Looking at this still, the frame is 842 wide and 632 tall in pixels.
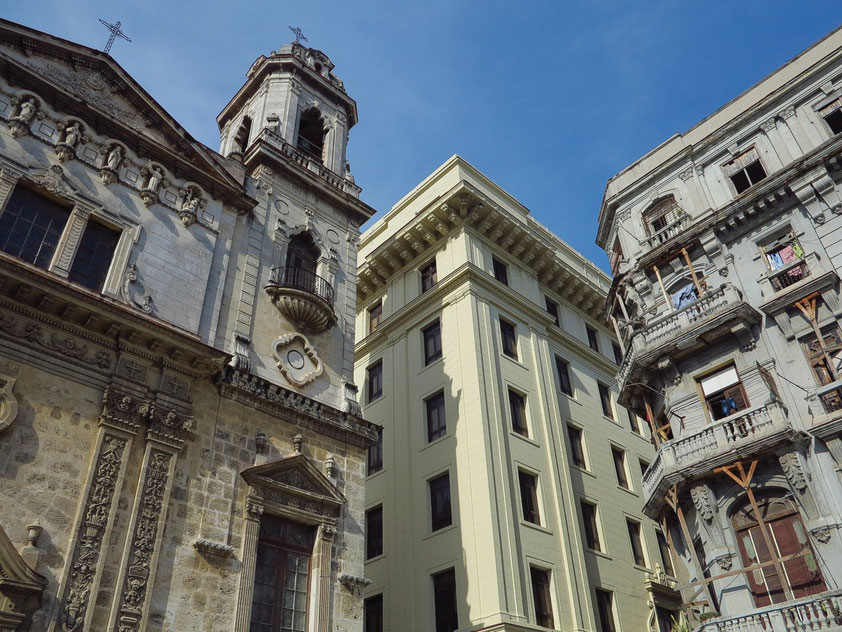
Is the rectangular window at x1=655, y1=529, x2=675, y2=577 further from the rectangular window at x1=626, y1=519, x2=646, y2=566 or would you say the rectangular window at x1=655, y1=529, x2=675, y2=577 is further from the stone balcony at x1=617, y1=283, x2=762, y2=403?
the stone balcony at x1=617, y1=283, x2=762, y2=403

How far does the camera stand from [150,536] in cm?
1515

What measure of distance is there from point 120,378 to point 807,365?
772 inches

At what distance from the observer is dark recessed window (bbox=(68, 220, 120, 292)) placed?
58.2 feet

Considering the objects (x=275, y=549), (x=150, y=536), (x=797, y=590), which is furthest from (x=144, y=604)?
(x=797, y=590)

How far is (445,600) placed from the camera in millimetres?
24672

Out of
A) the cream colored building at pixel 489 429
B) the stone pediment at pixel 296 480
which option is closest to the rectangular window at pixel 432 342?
the cream colored building at pixel 489 429

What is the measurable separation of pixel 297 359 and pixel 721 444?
13473 mm

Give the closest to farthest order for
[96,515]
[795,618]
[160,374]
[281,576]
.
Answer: [96,515], [795,618], [281,576], [160,374]

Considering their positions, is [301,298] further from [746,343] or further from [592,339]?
[592,339]

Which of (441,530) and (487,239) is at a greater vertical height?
(487,239)

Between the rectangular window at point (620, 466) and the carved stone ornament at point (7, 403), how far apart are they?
2640 centimetres

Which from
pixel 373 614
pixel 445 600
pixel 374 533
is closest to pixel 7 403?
pixel 445 600

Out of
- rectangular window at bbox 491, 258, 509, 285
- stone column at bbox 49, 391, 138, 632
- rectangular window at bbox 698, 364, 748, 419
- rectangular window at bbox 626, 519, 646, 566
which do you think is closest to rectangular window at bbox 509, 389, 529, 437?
rectangular window at bbox 491, 258, 509, 285

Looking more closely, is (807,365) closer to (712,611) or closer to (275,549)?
(712,611)
